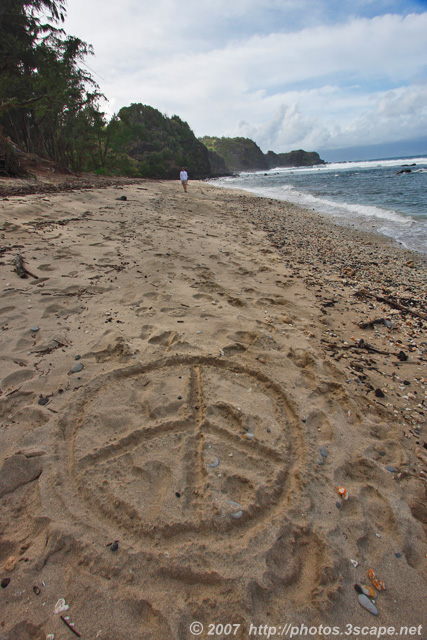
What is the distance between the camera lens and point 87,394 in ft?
8.81

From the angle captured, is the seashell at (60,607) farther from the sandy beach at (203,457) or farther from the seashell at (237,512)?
the seashell at (237,512)

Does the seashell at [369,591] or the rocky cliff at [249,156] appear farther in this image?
the rocky cliff at [249,156]

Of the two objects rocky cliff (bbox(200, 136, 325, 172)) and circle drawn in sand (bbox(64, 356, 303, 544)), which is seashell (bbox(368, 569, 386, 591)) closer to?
circle drawn in sand (bbox(64, 356, 303, 544))

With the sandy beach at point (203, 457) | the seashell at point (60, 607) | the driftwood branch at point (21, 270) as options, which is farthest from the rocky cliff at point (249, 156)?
the seashell at point (60, 607)

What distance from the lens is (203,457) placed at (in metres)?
2.26

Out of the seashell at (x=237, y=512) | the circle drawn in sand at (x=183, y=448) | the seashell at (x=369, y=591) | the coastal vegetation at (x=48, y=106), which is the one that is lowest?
the seashell at (x=369, y=591)

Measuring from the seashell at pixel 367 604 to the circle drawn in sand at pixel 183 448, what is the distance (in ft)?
1.95

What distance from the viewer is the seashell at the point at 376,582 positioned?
1.64m

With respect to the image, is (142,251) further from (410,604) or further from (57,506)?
(410,604)

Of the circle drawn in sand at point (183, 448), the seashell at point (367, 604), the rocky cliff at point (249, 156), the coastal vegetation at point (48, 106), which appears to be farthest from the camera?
the rocky cliff at point (249, 156)

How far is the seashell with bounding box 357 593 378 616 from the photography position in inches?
61.1

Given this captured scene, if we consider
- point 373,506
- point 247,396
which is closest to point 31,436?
point 247,396

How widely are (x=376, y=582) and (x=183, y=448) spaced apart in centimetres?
142

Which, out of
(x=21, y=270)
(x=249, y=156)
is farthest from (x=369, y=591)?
(x=249, y=156)
